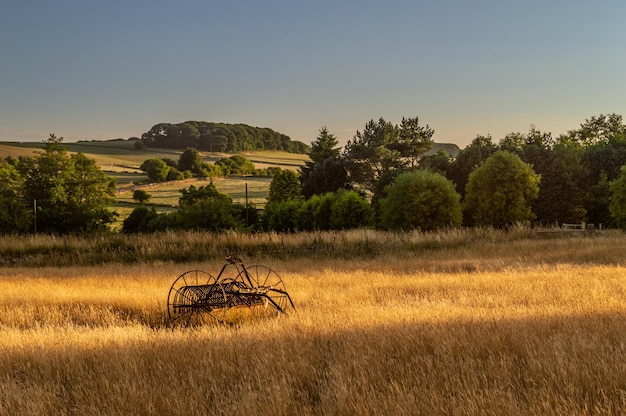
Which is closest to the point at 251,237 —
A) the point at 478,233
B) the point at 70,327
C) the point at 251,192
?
the point at 478,233

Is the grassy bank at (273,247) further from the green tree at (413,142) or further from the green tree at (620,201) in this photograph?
the green tree at (413,142)

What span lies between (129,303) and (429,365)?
7.87 metres

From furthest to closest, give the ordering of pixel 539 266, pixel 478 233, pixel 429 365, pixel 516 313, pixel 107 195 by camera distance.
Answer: pixel 107 195 → pixel 478 233 → pixel 539 266 → pixel 516 313 → pixel 429 365

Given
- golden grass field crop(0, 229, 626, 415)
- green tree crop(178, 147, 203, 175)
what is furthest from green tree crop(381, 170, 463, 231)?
green tree crop(178, 147, 203, 175)

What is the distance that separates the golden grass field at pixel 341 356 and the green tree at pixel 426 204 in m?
28.5

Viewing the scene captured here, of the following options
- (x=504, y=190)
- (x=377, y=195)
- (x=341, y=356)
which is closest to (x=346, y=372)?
(x=341, y=356)

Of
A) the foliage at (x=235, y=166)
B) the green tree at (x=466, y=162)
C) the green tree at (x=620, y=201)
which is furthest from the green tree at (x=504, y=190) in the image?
the foliage at (x=235, y=166)

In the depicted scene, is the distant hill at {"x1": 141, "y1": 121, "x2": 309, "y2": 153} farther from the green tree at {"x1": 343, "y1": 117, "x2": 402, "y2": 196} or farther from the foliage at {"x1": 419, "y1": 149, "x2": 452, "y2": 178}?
the foliage at {"x1": 419, "y1": 149, "x2": 452, "y2": 178}

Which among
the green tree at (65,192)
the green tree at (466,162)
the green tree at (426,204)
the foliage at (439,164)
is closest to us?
the green tree at (426,204)

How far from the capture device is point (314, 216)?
51.1 m

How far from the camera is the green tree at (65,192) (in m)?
51.8

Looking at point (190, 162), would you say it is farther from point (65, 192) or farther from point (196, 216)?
point (196, 216)

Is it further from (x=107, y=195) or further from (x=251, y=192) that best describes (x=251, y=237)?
(x=251, y=192)

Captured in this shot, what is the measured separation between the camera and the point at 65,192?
52594 millimetres
